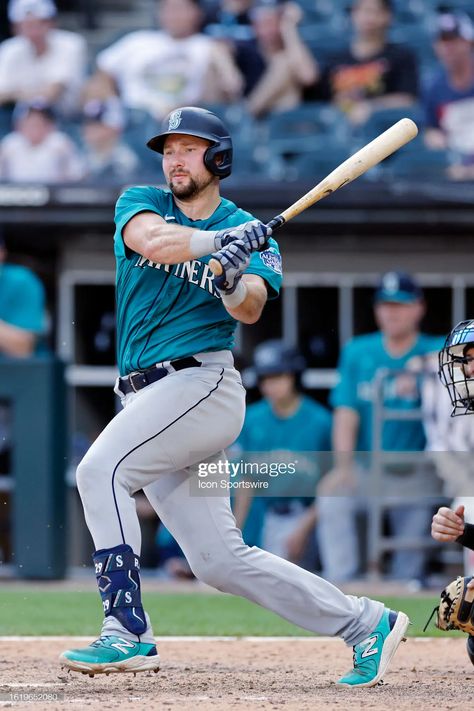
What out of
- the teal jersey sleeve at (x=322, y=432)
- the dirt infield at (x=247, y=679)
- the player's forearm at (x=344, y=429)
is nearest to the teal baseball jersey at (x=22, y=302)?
the teal jersey sleeve at (x=322, y=432)

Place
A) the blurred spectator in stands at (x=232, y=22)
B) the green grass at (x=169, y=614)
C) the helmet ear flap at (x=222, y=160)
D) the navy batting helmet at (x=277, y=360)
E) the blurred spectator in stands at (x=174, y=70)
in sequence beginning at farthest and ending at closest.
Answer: the blurred spectator in stands at (x=232, y=22) < the blurred spectator in stands at (x=174, y=70) < the navy batting helmet at (x=277, y=360) < the green grass at (x=169, y=614) < the helmet ear flap at (x=222, y=160)

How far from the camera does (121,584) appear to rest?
12.2 ft

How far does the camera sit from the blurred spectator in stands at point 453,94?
29.7 feet

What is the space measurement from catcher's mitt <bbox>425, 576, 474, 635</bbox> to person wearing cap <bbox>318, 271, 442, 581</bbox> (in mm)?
3498

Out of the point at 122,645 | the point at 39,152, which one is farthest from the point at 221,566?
the point at 39,152

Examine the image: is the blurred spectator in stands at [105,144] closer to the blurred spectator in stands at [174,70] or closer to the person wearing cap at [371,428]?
the blurred spectator in stands at [174,70]

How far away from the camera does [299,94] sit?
988 centimetres

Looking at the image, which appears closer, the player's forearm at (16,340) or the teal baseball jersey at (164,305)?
the teal baseball jersey at (164,305)

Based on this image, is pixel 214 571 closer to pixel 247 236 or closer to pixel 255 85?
pixel 247 236

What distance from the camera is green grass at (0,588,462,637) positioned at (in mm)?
5715

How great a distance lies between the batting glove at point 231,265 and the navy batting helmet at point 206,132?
0.46 m

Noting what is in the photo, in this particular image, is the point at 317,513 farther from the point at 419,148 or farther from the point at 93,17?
the point at 93,17

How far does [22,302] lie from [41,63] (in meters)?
2.76
